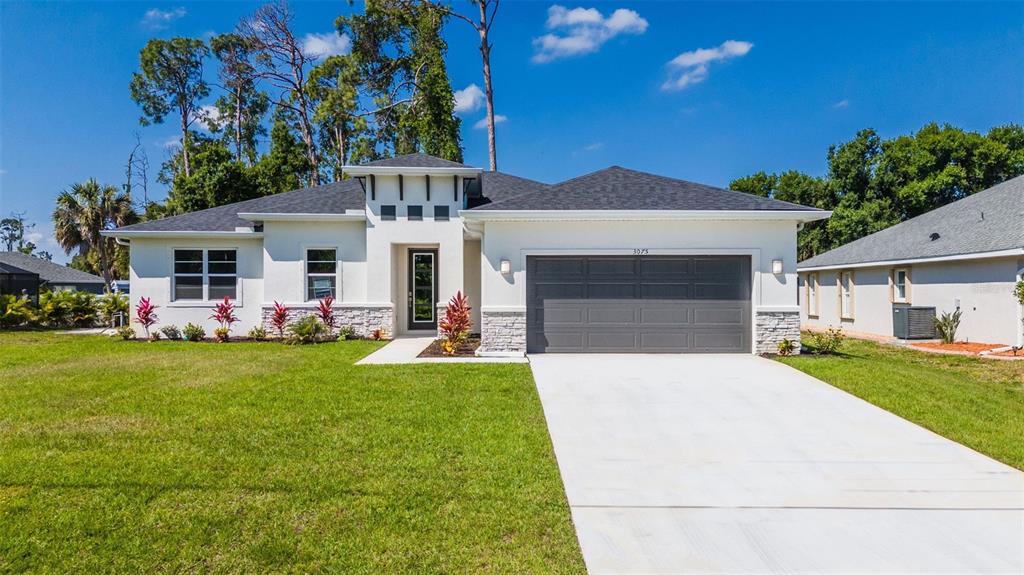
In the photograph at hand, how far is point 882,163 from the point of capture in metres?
27.6

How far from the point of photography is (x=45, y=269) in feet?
97.5

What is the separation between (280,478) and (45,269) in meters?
37.9

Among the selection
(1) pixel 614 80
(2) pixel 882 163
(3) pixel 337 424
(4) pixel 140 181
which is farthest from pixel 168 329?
(2) pixel 882 163

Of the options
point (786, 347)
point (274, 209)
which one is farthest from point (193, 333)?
point (786, 347)

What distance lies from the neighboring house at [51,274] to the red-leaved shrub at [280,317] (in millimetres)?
Answer: 24034

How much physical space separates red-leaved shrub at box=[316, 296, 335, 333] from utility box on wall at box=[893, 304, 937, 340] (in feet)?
53.3

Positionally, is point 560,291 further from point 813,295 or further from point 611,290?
point 813,295

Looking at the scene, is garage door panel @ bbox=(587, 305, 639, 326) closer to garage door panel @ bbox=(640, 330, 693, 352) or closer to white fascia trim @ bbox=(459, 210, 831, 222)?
garage door panel @ bbox=(640, 330, 693, 352)

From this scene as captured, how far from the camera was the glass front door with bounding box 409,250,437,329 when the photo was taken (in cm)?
1380

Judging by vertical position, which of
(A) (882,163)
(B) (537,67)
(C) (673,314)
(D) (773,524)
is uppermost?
(B) (537,67)

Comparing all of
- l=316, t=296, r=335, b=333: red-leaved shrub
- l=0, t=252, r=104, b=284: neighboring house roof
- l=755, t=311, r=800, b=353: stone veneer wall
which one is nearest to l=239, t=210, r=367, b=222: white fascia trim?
l=316, t=296, r=335, b=333: red-leaved shrub

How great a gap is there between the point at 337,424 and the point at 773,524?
4.38m

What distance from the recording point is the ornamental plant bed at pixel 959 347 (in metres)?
11.5

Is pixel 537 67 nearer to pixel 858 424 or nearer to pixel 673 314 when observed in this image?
pixel 673 314
